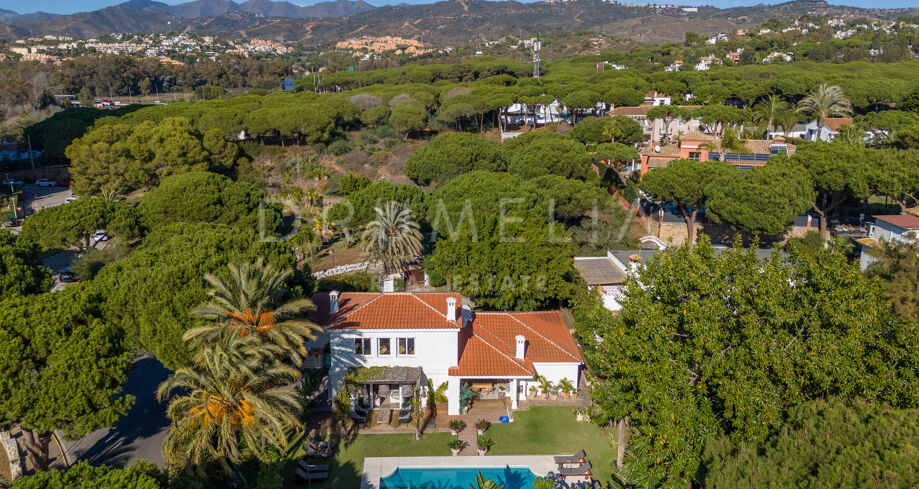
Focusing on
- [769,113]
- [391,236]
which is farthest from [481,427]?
[769,113]

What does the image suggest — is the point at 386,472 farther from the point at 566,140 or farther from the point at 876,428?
the point at 566,140

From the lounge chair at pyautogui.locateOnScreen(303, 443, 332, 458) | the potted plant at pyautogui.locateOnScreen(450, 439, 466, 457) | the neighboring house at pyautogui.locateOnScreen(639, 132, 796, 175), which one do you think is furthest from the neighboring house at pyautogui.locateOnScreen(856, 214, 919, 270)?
the lounge chair at pyautogui.locateOnScreen(303, 443, 332, 458)

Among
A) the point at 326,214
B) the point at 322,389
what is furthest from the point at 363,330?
the point at 326,214

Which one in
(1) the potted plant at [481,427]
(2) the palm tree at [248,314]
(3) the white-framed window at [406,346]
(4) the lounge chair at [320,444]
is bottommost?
(1) the potted plant at [481,427]

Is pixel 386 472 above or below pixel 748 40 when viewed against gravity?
below

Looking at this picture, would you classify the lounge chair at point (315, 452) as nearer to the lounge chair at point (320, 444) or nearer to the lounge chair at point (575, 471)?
the lounge chair at point (320, 444)

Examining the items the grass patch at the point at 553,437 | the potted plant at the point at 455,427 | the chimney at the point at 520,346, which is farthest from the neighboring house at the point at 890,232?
the potted plant at the point at 455,427
